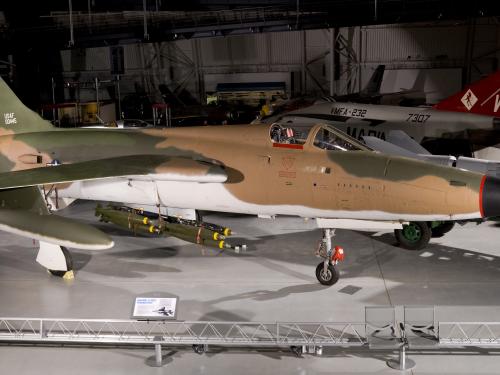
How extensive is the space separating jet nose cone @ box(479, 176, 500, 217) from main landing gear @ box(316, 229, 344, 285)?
214cm

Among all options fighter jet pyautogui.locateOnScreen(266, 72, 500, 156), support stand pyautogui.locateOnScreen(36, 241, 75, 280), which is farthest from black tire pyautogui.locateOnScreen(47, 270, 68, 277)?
fighter jet pyautogui.locateOnScreen(266, 72, 500, 156)

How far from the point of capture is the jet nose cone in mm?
8117

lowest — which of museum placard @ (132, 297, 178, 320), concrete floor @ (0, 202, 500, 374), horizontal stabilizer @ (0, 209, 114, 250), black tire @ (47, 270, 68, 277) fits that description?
concrete floor @ (0, 202, 500, 374)

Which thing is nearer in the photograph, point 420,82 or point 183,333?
point 183,333

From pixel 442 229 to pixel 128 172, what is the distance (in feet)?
20.7

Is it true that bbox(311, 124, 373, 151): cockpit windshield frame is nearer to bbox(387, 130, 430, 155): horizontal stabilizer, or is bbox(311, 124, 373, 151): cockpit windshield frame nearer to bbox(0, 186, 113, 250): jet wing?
bbox(0, 186, 113, 250): jet wing

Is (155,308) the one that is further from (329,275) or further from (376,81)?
(376,81)

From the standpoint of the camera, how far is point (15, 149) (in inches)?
431

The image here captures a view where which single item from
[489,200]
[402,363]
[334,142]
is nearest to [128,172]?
[334,142]

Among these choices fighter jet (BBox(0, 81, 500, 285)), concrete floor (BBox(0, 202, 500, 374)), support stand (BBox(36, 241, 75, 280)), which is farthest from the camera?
support stand (BBox(36, 241, 75, 280))

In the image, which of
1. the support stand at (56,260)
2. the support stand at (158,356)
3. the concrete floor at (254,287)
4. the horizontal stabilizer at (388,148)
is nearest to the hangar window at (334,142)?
the concrete floor at (254,287)

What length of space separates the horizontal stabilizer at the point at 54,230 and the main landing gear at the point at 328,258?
314 cm

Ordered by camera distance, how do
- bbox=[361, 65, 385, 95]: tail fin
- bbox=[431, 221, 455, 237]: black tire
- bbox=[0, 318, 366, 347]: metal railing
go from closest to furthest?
bbox=[0, 318, 366, 347]: metal railing < bbox=[431, 221, 455, 237]: black tire < bbox=[361, 65, 385, 95]: tail fin

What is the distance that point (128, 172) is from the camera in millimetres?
9055
